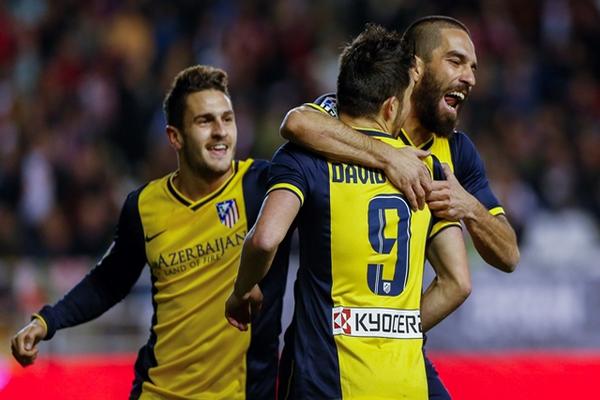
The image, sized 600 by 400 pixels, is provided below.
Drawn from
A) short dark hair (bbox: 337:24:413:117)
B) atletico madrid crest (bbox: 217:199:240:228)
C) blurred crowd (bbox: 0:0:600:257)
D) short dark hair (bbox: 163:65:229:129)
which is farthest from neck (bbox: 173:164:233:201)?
blurred crowd (bbox: 0:0:600:257)

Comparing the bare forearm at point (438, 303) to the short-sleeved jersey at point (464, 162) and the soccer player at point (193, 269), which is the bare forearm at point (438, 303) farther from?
the soccer player at point (193, 269)

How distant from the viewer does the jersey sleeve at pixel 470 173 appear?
4.68 m

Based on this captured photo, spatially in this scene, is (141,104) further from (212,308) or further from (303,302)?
(303,302)

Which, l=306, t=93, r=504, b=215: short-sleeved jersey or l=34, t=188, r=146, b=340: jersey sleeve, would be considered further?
l=34, t=188, r=146, b=340: jersey sleeve

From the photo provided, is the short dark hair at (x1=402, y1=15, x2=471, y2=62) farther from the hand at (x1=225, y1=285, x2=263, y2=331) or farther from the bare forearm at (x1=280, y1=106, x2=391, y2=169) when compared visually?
the hand at (x1=225, y1=285, x2=263, y2=331)

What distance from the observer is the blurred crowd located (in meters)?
11.5

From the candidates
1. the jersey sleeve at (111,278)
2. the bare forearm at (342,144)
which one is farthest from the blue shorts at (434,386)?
the jersey sleeve at (111,278)

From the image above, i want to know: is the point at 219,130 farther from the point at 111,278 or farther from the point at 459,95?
the point at 459,95

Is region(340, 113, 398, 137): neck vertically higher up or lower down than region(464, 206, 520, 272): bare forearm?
higher up

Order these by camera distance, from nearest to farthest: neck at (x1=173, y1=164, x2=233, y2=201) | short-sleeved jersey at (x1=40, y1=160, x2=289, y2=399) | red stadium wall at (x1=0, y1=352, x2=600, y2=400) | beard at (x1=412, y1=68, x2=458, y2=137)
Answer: beard at (x1=412, y1=68, x2=458, y2=137) < short-sleeved jersey at (x1=40, y1=160, x2=289, y2=399) < neck at (x1=173, y1=164, x2=233, y2=201) < red stadium wall at (x1=0, y1=352, x2=600, y2=400)

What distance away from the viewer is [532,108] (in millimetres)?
12758

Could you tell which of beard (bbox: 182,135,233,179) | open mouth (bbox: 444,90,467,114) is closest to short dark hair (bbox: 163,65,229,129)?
beard (bbox: 182,135,233,179)

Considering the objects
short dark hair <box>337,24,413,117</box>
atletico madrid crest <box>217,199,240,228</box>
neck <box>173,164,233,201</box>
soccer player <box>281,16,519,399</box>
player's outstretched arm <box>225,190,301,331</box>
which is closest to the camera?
player's outstretched arm <box>225,190,301,331</box>

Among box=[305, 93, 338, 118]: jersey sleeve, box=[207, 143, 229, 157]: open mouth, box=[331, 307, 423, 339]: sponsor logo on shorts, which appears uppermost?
box=[305, 93, 338, 118]: jersey sleeve
